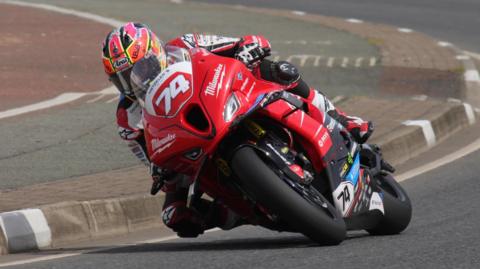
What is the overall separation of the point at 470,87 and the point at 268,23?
297 inches

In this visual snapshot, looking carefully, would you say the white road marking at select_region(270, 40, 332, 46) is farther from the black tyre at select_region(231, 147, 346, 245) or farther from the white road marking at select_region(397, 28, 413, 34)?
the black tyre at select_region(231, 147, 346, 245)

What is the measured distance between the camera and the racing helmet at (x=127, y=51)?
8.12 m

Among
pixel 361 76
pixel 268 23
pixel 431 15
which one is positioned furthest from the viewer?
pixel 431 15

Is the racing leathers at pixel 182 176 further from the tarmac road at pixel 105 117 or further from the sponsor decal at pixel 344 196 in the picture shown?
the tarmac road at pixel 105 117

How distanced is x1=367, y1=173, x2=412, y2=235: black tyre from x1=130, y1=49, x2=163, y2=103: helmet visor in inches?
65.0

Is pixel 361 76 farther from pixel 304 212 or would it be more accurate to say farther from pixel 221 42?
pixel 304 212

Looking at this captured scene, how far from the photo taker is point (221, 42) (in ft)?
27.9

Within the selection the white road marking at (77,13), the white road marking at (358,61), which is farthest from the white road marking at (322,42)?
the white road marking at (77,13)

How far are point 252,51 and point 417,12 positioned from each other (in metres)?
18.8

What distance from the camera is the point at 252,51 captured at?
8250 mm

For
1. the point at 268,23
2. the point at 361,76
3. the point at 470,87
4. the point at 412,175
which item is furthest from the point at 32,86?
the point at 268,23

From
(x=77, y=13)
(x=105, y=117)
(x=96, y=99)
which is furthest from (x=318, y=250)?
(x=77, y=13)

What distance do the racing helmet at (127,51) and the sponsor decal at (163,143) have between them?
607mm

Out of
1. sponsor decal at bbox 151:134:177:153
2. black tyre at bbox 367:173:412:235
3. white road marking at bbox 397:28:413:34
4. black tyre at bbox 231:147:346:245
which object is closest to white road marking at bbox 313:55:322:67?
white road marking at bbox 397:28:413:34
